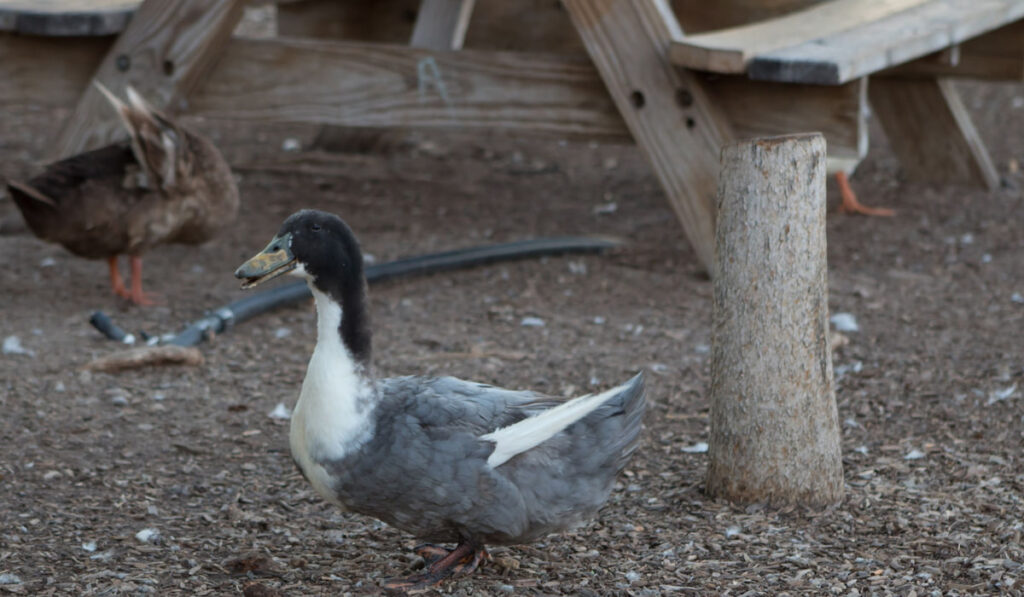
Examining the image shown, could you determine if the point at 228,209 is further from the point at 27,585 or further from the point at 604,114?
the point at 27,585

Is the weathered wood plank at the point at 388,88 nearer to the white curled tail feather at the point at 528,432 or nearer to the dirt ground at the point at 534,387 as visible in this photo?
the dirt ground at the point at 534,387

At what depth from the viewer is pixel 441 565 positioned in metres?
2.93

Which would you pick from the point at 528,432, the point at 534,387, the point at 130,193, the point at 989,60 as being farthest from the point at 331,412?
the point at 989,60

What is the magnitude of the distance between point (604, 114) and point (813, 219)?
7.41 feet

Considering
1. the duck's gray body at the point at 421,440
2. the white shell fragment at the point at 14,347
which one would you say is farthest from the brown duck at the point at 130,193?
the duck's gray body at the point at 421,440

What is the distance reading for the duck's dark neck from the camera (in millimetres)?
2803

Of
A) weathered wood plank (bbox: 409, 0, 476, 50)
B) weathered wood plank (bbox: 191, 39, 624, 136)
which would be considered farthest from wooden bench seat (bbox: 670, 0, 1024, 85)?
weathered wood plank (bbox: 409, 0, 476, 50)

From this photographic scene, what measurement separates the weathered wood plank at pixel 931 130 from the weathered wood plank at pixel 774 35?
1351 millimetres

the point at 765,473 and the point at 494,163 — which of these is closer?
the point at 765,473

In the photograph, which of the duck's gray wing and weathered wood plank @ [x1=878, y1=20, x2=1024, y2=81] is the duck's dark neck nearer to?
the duck's gray wing

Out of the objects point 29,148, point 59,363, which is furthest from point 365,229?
point 29,148

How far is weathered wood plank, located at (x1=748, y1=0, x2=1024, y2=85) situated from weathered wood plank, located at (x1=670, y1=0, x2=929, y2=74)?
0.05m

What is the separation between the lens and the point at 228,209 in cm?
530

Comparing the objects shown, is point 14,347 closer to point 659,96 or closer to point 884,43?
point 659,96
